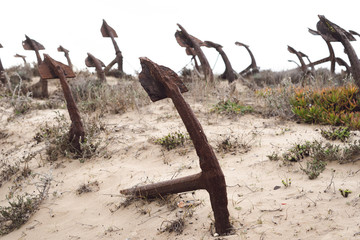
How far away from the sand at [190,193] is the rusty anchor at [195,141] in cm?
24

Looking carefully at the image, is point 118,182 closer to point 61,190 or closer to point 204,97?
point 61,190

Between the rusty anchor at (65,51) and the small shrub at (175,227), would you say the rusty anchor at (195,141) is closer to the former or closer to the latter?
the small shrub at (175,227)

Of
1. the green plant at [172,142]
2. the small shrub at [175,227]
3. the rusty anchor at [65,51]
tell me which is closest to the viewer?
the small shrub at [175,227]

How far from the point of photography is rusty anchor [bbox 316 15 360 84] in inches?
→ 183

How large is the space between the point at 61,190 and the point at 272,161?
2599mm

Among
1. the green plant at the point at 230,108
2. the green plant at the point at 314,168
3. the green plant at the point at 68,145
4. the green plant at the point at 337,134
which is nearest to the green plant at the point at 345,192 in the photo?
the green plant at the point at 314,168

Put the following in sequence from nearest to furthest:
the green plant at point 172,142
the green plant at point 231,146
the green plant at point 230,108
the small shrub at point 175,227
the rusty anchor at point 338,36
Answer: the small shrub at point 175,227, the green plant at point 231,146, the green plant at point 172,142, the rusty anchor at point 338,36, the green plant at point 230,108

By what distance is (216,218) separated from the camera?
224 centimetres

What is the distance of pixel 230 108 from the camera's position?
5566 millimetres

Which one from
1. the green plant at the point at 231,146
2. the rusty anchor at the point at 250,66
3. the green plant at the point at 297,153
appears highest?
the rusty anchor at the point at 250,66

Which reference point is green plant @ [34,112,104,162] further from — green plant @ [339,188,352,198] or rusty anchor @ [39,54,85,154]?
green plant @ [339,188,352,198]

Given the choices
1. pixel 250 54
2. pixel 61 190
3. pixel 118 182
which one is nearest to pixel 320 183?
pixel 118 182

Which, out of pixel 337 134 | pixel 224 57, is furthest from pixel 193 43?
pixel 337 134

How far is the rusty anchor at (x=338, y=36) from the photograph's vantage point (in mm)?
4660
